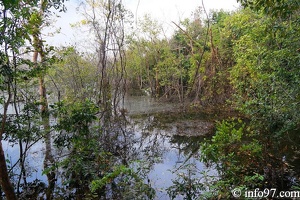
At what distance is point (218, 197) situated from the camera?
8.73 feet

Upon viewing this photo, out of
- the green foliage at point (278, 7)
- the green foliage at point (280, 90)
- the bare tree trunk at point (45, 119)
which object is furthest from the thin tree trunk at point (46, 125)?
the green foliage at point (280, 90)

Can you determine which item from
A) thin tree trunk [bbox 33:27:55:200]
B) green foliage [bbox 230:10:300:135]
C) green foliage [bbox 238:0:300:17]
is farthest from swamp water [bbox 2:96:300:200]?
green foliage [bbox 238:0:300:17]

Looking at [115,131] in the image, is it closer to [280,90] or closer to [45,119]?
[45,119]

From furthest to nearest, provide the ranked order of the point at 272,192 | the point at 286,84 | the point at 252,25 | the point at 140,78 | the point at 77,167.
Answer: the point at 140,78, the point at 252,25, the point at 286,84, the point at 77,167, the point at 272,192

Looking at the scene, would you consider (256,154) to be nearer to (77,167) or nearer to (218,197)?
(218,197)

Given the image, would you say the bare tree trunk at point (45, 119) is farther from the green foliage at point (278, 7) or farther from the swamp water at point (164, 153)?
the green foliage at point (278, 7)

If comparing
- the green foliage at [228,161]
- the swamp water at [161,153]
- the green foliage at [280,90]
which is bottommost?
the swamp water at [161,153]

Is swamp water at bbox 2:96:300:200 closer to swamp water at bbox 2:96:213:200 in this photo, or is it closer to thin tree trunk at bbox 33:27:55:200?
swamp water at bbox 2:96:213:200

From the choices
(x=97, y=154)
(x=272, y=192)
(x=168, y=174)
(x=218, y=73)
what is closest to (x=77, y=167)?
(x=97, y=154)

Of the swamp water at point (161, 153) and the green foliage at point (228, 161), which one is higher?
the green foliage at point (228, 161)

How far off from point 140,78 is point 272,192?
17.4 m

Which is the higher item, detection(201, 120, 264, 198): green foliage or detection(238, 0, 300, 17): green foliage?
detection(238, 0, 300, 17): green foliage

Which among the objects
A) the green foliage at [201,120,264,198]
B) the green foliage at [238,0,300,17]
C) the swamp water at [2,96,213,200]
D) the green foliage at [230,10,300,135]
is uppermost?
the green foliage at [238,0,300,17]

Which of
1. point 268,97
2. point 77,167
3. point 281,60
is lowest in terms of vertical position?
point 77,167
